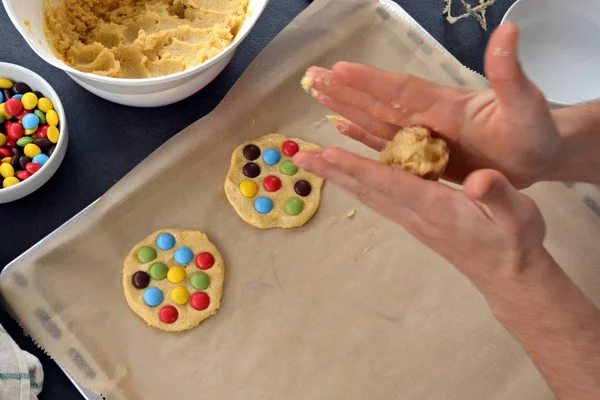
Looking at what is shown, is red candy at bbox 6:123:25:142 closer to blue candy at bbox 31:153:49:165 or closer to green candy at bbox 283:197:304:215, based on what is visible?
blue candy at bbox 31:153:49:165

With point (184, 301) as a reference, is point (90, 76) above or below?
above

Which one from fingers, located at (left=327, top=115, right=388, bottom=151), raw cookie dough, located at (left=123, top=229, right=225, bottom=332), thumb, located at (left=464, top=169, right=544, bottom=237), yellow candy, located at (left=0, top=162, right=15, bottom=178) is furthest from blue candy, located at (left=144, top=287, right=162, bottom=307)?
thumb, located at (left=464, top=169, right=544, bottom=237)

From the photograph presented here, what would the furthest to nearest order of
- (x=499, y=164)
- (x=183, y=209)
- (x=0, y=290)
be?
(x=183, y=209) < (x=0, y=290) < (x=499, y=164)

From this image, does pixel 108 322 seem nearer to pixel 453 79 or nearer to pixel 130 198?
pixel 130 198

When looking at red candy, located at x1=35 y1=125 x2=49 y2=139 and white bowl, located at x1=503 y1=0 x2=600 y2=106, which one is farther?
white bowl, located at x1=503 y1=0 x2=600 y2=106

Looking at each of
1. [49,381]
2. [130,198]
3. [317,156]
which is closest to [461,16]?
[317,156]
